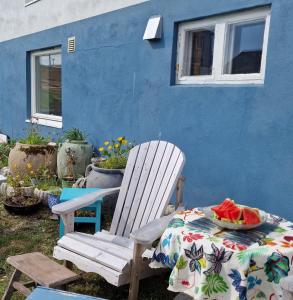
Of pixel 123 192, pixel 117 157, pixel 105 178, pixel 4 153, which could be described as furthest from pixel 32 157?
pixel 123 192

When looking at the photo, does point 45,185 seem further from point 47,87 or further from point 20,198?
point 47,87

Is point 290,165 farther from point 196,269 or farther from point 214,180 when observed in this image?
point 196,269

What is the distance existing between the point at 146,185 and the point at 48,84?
4.27m

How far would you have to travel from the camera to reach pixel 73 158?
177 inches

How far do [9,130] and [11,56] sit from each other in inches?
61.9

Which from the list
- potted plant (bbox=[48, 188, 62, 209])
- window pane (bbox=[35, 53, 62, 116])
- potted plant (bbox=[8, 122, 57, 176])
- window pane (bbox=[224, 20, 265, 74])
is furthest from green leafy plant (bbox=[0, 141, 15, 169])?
window pane (bbox=[224, 20, 265, 74])

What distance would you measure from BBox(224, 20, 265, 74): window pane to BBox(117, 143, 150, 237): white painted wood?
117 cm

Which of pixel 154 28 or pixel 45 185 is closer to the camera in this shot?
pixel 154 28

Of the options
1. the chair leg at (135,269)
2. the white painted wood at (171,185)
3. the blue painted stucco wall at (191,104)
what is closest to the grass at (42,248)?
the chair leg at (135,269)

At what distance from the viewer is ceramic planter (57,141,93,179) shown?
14.9 ft

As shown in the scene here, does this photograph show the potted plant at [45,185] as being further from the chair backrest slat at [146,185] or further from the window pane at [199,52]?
the window pane at [199,52]

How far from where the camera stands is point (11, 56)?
7.04 meters

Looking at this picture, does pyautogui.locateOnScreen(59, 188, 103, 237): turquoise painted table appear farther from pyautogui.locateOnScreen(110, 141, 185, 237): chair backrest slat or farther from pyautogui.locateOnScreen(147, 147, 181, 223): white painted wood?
pyautogui.locateOnScreen(147, 147, 181, 223): white painted wood

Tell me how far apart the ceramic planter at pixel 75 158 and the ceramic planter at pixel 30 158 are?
31 centimetres
